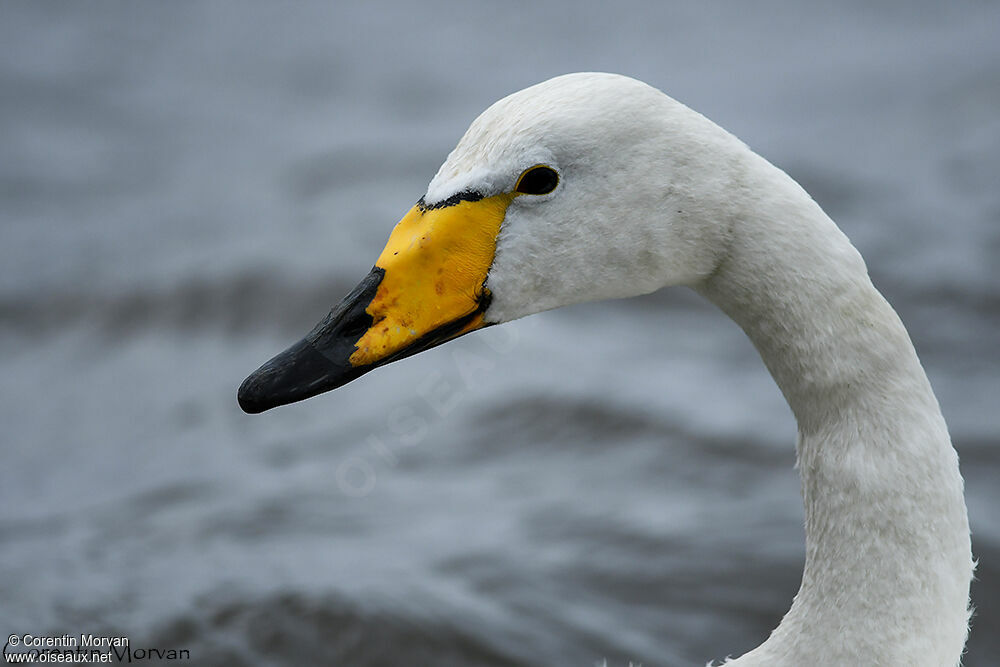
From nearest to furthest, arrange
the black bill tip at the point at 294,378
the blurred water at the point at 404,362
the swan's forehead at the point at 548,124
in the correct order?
the swan's forehead at the point at 548,124, the black bill tip at the point at 294,378, the blurred water at the point at 404,362

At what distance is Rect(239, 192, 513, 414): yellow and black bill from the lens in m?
2.88

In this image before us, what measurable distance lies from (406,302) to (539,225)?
1.15 ft

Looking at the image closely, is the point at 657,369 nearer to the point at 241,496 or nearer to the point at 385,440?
the point at 385,440

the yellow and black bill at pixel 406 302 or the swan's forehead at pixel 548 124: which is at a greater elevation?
the swan's forehead at pixel 548 124

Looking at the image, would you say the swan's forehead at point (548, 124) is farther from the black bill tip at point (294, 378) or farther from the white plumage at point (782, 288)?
the black bill tip at point (294, 378)

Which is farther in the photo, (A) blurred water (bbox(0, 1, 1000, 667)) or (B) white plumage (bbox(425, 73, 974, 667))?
(A) blurred water (bbox(0, 1, 1000, 667))

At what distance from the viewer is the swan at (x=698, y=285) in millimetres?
2803

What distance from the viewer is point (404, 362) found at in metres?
7.44

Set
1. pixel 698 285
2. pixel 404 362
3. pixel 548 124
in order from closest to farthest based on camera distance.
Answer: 1. pixel 548 124
2. pixel 698 285
3. pixel 404 362

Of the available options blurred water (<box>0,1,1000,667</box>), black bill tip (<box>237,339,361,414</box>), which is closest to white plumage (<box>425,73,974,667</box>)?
black bill tip (<box>237,339,361,414</box>)

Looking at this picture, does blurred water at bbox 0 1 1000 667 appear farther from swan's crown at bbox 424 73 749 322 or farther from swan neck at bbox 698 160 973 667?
swan's crown at bbox 424 73 749 322

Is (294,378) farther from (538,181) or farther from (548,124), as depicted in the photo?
(548,124)

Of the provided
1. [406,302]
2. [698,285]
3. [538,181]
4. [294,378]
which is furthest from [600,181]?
[294,378]

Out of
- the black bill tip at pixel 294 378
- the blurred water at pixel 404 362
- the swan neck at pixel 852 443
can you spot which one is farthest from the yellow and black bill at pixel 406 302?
the blurred water at pixel 404 362
